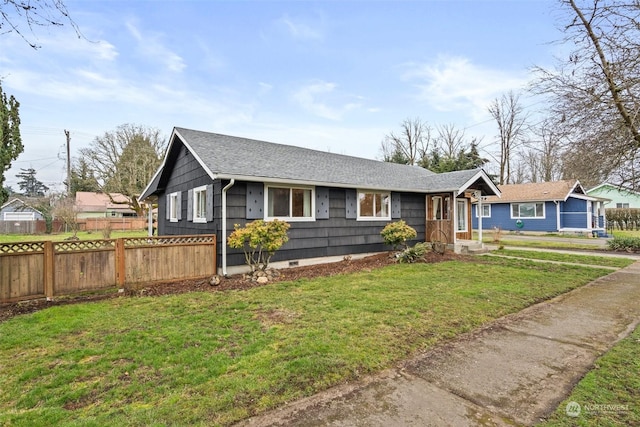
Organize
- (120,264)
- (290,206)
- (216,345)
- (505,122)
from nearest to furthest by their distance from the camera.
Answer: (216,345) → (120,264) → (290,206) → (505,122)

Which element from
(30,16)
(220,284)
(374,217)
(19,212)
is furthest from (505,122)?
(19,212)

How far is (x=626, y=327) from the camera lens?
15.4 ft

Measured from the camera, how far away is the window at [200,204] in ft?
31.0

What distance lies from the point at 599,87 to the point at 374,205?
7753mm

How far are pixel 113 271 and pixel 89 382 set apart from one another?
4.34 m

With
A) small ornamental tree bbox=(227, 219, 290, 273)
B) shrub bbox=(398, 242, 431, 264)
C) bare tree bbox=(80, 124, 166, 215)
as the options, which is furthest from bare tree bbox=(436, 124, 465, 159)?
bare tree bbox=(80, 124, 166, 215)

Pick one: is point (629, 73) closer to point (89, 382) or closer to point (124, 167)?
point (89, 382)

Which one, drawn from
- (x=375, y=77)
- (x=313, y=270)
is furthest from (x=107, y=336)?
(x=375, y=77)

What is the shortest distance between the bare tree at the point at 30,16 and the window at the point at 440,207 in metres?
13.0

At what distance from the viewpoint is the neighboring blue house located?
21281 mm

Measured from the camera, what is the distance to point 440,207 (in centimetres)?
1375

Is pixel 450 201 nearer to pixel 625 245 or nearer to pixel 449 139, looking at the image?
pixel 625 245

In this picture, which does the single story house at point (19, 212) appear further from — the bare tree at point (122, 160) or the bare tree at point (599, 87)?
the bare tree at point (599, 87)

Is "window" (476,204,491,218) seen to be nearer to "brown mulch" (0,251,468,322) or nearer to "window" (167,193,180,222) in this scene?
"brown mulch" (0,251,468,322)
